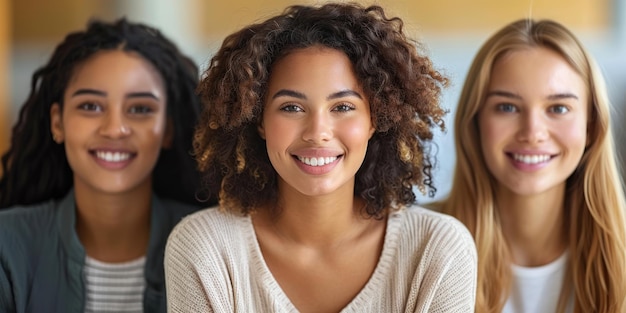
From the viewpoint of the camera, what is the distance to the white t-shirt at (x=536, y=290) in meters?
2.13

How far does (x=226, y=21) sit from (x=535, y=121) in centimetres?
344

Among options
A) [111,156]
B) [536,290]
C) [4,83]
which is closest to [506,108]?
[536,290]

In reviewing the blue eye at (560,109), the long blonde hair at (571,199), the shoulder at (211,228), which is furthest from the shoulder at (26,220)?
the blue eye at (560,109)

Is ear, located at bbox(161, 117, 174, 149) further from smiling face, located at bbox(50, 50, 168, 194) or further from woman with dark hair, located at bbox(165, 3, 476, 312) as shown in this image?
woman with dark hair, located at bbox(165, 3, 476, 312)

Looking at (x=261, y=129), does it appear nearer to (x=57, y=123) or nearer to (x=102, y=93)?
(x=102, y=93)

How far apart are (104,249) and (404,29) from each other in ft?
3.48

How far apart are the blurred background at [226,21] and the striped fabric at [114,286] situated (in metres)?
2.16

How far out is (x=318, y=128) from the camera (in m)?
1.71

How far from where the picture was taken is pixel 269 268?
190 centimetres

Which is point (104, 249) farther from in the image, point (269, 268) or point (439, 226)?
point (439, 226)

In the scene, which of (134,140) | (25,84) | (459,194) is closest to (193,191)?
(134,140)

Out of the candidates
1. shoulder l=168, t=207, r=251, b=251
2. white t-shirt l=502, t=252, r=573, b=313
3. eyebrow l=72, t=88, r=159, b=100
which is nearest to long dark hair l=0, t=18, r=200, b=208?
eyebrow l=72, t=88, r=159, b=100

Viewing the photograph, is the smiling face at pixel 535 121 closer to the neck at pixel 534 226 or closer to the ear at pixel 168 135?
the neck at pixel 534 226

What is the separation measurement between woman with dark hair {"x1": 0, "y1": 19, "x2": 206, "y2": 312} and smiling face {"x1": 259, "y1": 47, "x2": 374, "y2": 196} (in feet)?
1.91
